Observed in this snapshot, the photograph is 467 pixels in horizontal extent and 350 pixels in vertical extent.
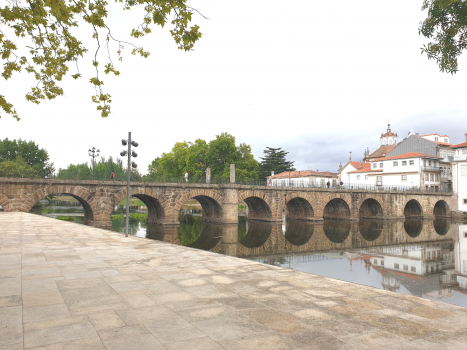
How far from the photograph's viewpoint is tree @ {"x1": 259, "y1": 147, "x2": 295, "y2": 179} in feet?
221

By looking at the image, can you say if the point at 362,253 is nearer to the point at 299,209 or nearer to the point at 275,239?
the point at 275,239

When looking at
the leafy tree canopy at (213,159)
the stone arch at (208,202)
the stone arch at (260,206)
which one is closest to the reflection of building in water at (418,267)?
the stone arch at (260,206)

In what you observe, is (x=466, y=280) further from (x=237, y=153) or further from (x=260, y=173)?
(x=260, y=173)

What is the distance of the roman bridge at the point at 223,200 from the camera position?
22406 millimetres

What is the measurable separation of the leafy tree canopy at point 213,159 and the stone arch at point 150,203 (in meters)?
15.4

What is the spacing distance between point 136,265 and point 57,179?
1891cm

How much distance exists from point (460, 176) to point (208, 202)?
1423 inches

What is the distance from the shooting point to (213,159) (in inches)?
1923

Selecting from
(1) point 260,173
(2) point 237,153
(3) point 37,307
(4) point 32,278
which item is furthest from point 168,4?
(1) point 260,173

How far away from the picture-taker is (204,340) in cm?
338

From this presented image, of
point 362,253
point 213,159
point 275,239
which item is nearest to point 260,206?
point 275,239

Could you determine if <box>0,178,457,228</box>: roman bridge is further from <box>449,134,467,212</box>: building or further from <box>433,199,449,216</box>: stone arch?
<box>449,134,467,212</box>: building

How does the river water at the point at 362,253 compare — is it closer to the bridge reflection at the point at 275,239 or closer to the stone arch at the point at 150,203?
the bridge reflection at the point at 275,239

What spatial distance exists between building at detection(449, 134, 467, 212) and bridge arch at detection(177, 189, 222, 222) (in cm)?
3508
